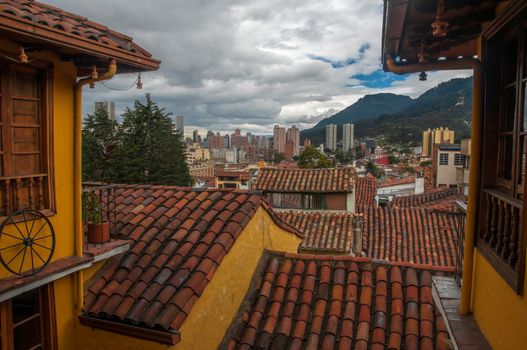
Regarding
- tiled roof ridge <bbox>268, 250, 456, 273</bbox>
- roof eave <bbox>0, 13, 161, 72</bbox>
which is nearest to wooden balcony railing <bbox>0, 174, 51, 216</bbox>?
roof eave <bbox>0, 13, 161, 72</bbox>

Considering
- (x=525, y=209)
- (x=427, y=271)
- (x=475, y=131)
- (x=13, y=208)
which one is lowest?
(x=427, y=271)

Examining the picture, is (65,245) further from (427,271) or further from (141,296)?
(427,271)

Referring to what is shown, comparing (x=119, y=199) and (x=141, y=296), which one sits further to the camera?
(x=119, y=199)

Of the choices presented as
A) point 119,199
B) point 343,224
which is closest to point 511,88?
point 119,199

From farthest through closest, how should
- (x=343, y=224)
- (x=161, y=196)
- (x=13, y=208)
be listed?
(x=343, y=224) < (x=161, y=196) < (x=13, y=208)

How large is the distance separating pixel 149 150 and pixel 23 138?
26.2 m

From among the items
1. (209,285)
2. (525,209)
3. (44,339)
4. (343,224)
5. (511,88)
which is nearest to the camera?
(525,209)

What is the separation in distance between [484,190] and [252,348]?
3348 mm

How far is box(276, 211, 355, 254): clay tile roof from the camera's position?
13506 mm

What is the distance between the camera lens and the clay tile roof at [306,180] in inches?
657

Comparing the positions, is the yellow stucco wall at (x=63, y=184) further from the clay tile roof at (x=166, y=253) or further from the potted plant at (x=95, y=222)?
the potted plant at (x=95, y=222)

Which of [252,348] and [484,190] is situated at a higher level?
[484,190]

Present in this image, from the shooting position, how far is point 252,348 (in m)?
4.70

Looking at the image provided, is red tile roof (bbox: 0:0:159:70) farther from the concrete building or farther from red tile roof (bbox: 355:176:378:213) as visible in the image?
the concrete building
